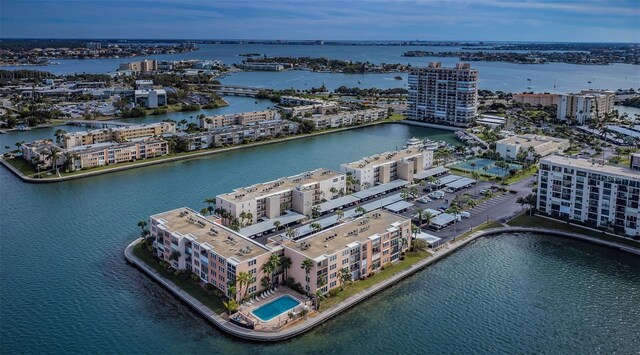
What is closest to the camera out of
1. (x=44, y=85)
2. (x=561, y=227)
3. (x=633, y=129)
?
(x=561, y=227)

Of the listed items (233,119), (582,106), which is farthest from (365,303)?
(582,106)

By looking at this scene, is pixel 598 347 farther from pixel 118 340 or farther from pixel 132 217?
pixel 132 217

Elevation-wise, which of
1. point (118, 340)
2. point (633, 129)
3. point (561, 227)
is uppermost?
point (633, 129)

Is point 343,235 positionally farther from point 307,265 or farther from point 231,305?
point 231,305

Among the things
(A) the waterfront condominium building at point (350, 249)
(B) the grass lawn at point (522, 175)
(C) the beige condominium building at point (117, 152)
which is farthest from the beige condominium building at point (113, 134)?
(B) the grass lawn at point (522, 175)

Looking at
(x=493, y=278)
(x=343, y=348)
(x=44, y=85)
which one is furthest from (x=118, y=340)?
(x=44, y=85)

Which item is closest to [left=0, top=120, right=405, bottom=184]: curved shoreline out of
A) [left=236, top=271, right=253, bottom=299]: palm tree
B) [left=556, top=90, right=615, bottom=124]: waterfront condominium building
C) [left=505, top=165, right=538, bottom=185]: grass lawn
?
[left=505, top=165, right=538, bottom=185]: grass lawn
